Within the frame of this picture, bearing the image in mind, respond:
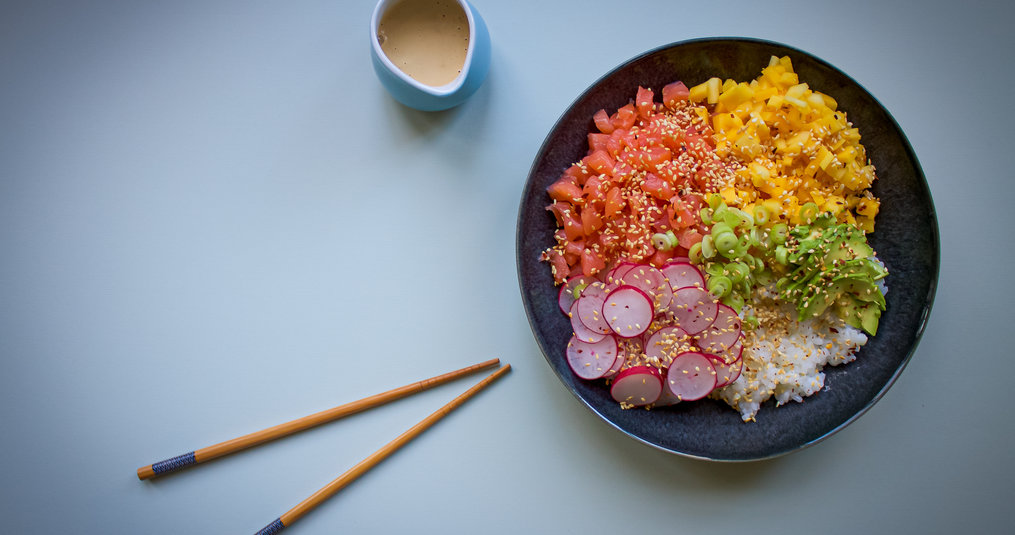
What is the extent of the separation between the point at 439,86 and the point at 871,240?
1.30 meters

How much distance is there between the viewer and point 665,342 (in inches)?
58.9

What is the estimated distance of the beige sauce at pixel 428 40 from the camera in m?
1.60

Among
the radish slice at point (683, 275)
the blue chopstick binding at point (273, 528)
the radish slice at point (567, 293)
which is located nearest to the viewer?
the radish slice at point (683, 275)

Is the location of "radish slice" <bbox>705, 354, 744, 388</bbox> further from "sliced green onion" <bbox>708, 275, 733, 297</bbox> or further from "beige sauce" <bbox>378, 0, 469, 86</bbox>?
"beige sauce" <bbox>378, 0, 469, 86</bbox>

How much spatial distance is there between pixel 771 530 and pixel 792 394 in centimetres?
47

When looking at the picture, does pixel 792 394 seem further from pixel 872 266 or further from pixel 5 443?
pixel 5 443

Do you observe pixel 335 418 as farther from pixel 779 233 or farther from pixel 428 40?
pixel 779 233

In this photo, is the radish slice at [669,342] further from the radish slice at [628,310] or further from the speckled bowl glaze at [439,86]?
the speckled bowl glaze at [439,86]

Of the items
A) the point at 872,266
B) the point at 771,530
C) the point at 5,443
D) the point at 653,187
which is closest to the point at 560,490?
the point at 771,530

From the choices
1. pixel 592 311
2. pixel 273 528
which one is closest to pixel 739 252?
pixel 592 311

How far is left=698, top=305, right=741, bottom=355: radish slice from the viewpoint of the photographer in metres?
1.45

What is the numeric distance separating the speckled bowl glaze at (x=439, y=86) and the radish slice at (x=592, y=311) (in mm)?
667

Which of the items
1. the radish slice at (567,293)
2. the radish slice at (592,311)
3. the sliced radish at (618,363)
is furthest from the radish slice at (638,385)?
the radish slice at (567,293)

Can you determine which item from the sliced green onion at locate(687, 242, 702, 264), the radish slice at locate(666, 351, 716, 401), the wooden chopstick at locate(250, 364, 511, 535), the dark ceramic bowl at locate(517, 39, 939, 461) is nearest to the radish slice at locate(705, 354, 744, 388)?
the radish slice at locate(666, 351, 716, 401)
